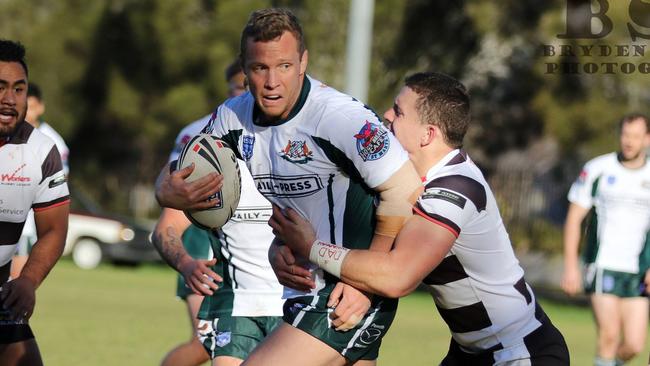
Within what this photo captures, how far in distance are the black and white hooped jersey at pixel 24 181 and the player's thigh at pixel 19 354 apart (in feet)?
1.51

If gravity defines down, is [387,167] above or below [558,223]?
above

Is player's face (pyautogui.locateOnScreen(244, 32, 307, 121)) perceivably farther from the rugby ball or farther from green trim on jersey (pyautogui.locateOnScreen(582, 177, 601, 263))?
green trim on jersey (pyautogui.locateOnScreen(582, 177, 601, 263))

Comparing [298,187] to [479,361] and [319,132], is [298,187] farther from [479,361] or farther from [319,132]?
[479,361]

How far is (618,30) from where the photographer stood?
25.5 meters

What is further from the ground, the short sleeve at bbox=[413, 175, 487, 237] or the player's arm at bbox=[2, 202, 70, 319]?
the short sleeve at bbox=[413, 175, 487, 237]

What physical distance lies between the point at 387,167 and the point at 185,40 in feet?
91.5

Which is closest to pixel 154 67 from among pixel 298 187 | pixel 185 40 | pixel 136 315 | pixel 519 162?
pixel 185 40

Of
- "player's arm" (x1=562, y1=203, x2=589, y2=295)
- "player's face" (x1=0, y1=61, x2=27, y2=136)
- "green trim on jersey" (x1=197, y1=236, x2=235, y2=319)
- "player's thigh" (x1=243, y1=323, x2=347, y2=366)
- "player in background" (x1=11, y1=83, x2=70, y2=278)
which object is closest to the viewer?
"player's thigh" (x1=243, y1=323, x2=347, y2=366)

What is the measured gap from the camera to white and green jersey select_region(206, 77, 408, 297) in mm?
5359

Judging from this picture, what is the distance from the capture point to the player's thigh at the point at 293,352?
527 cm

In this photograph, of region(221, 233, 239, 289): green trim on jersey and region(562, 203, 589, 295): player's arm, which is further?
region(562, 203, 589, 295): player's arm

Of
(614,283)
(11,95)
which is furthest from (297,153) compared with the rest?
(614,283)

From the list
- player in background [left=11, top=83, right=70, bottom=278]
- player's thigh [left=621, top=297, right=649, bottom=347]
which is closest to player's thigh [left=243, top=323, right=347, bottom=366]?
player in background [left=11, top=83, right=70, bottom=278]

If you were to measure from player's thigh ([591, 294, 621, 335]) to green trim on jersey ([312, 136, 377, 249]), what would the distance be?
599cm
